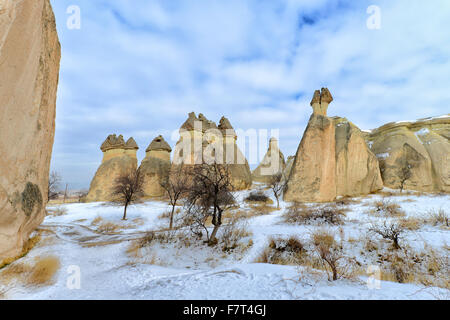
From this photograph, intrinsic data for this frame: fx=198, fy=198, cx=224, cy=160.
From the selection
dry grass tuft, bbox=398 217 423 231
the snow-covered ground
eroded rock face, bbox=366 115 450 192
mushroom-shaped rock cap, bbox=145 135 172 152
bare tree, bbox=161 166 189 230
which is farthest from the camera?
mushroom-shaped rock cap, bbox=145 135 172 152

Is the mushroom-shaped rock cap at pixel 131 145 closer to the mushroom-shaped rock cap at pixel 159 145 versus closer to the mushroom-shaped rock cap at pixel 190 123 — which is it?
the mushroom-shaped rock cap at pixel 159 145

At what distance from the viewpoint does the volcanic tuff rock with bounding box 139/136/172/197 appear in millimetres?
23078

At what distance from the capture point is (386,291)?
2426mm

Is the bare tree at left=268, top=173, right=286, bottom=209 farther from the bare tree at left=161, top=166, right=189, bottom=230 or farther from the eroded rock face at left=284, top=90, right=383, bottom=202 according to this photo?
the bare tree at left=161, top=166, right=189, bottom=230

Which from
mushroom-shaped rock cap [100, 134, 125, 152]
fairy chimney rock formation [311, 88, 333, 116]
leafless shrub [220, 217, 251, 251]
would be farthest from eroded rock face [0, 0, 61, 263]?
mushroom-shaped rock cap [100, 134, 125, 152]

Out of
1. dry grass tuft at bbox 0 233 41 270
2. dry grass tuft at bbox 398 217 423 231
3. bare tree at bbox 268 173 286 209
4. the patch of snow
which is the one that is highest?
the patch of snow

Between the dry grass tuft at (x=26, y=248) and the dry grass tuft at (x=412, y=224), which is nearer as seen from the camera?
the dry grass tuft at (x=26, y=248)

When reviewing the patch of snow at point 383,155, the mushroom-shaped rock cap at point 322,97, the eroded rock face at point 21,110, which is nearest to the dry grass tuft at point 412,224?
the eroded rock face at point 21,110

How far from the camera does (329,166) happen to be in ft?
49.2

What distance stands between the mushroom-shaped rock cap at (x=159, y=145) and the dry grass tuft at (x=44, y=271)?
72.0 feet

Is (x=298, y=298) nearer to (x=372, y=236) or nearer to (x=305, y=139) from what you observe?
(x=372, y=236)

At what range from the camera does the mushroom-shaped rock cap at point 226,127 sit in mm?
25405
